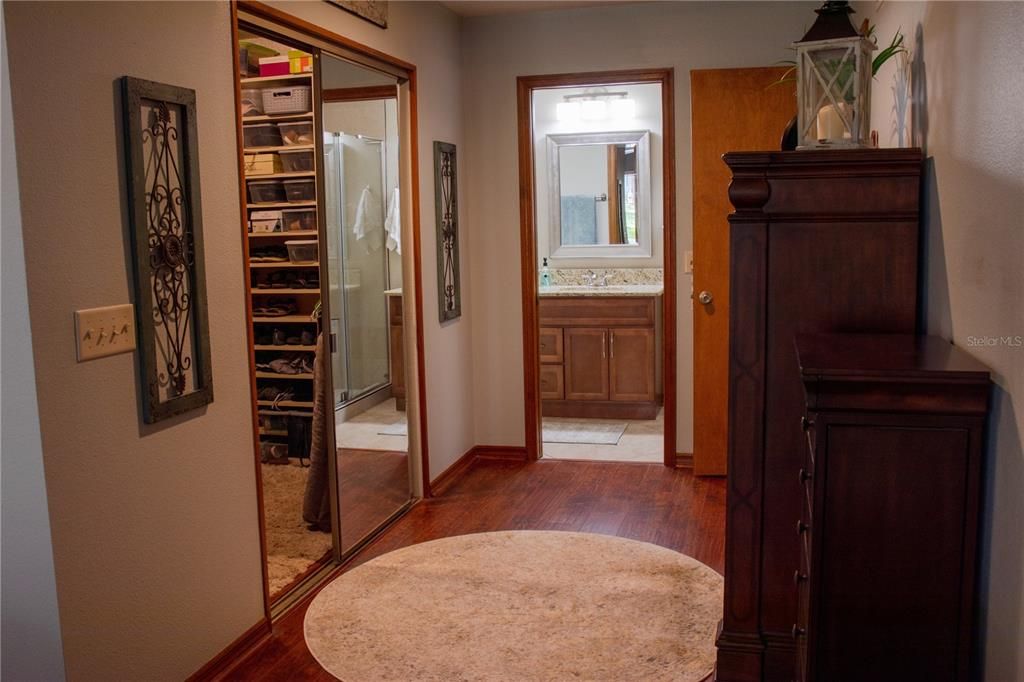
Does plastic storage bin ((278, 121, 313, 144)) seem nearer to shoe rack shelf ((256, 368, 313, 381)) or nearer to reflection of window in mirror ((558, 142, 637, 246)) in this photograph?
shoe rack shelf ((256, 368, 313, 381))

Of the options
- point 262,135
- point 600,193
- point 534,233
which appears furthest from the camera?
point 600,193

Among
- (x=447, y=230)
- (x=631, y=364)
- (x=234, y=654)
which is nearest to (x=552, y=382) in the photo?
(x=631, y=364)

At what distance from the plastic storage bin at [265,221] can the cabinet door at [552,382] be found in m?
2.57

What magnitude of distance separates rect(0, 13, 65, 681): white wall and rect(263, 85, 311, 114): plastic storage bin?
1783mm

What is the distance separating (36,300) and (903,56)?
2505 millimetres

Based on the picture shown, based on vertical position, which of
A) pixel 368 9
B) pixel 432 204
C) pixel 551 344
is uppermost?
pixel 368 9

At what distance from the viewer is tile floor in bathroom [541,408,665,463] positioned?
207 inches

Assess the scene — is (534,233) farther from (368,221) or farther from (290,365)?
(290,365)

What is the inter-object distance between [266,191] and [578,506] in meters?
2.03

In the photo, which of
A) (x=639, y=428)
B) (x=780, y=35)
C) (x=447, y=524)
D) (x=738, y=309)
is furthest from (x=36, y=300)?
(x=639, y=428)

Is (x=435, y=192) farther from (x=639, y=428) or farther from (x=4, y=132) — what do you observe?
(x=4, y=132)

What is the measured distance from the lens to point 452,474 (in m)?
4.89

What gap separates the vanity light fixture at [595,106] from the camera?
623 cm

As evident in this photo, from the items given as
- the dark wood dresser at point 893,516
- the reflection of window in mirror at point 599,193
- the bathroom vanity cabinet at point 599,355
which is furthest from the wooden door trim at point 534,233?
the dark wood dresser at point 893,516
